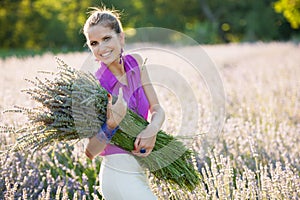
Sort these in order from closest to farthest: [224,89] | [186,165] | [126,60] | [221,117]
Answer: [126,60], [186,165], [221,117], [224,89]

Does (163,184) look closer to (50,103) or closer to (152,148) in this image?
(152,148)

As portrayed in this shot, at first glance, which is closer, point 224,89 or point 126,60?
point 126,60

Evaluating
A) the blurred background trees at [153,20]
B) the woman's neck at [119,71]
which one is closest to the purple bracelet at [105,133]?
the woman's neck at [119,71]

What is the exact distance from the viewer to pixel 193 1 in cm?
4231

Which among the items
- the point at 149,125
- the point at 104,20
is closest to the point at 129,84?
the point at 149,125

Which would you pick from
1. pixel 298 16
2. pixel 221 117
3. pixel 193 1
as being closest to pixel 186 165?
pixel 221 117

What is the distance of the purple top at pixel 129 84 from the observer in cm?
269

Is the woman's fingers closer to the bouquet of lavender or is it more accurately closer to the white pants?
the bouquet of lavender

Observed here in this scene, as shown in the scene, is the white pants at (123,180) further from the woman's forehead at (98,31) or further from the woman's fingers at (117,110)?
the woman's forehead at (98,31)

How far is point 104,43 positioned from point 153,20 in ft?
123

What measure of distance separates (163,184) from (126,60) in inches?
28.9

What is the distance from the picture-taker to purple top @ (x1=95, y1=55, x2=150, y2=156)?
2689 millimetres

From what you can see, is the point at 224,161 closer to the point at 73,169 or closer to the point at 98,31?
the point at 98,31

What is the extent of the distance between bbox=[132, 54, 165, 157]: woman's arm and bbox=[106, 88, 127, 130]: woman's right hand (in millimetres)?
160
